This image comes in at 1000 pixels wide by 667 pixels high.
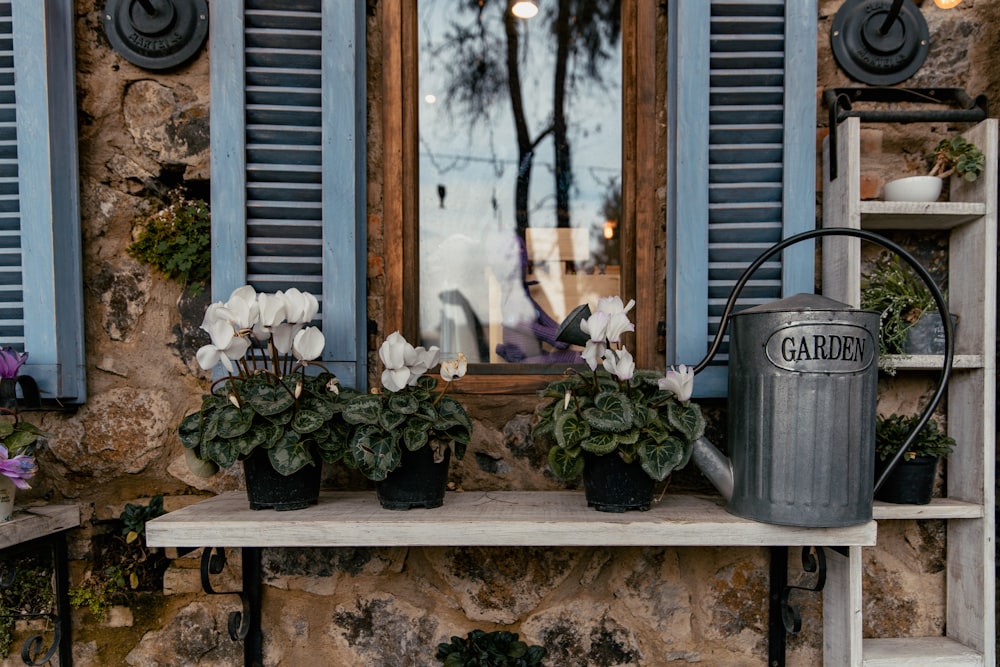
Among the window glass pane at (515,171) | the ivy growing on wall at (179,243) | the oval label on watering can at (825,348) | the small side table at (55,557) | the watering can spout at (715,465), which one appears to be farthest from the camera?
the window glass pane at (515,171)

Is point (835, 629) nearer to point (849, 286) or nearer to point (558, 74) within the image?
point (849, 286)

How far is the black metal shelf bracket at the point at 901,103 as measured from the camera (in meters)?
1.33

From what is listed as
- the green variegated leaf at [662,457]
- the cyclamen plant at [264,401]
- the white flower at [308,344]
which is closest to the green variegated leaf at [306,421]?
the cyclamen plant at [264,401]

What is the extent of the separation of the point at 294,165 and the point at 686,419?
3.41ft

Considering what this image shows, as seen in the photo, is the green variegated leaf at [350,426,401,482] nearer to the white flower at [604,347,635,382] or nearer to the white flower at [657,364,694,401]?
the white flower at [604,347,635,382]

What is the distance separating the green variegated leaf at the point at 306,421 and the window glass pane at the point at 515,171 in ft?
1.67

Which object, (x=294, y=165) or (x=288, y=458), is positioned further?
(x=294, y=165)

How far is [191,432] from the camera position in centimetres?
115

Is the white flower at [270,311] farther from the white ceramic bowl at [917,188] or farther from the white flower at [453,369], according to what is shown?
the white ceramic bowl at [917,188]

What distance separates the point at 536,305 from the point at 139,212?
1.08 meters

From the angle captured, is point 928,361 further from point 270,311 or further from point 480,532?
point 270,311

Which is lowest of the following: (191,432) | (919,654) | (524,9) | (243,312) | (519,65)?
(919,654)

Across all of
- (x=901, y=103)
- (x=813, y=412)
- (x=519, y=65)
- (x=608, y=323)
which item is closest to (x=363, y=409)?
(x=608, y=323)

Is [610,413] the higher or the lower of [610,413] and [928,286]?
the lower
